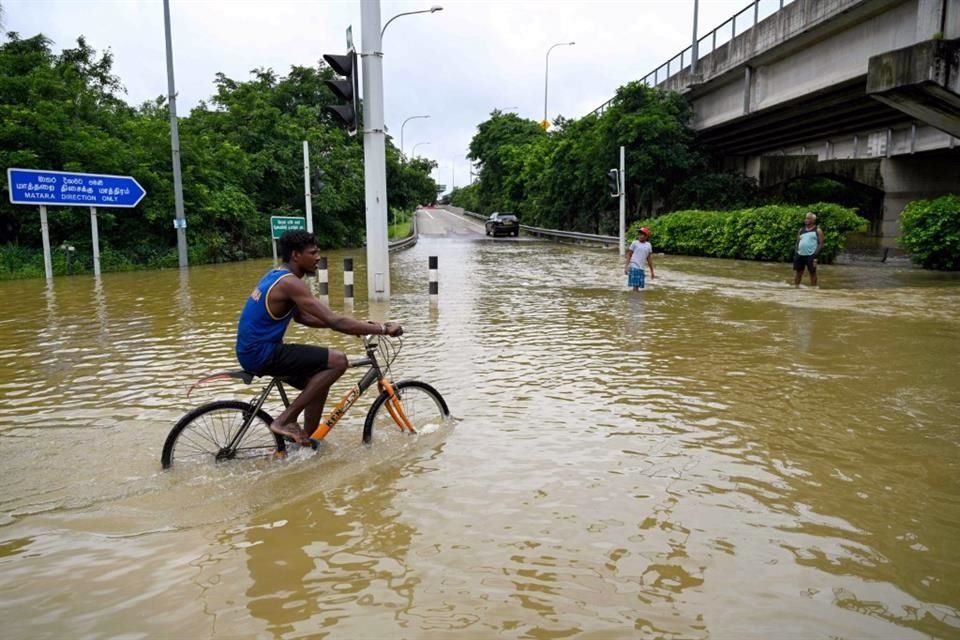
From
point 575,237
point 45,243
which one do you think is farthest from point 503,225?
point 45,243

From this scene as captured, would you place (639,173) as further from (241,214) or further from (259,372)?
(259,372)

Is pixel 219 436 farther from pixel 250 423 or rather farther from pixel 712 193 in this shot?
pixel 712 193

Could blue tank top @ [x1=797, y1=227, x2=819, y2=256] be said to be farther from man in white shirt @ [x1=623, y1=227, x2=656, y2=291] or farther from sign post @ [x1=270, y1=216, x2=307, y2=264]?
sign post @ [x1=270, y1=216, x2=307, y2=264]

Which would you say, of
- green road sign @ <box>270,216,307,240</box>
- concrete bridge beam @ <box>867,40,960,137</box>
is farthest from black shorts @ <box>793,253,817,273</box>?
green road sign @ <box>270,216,307,240</box>

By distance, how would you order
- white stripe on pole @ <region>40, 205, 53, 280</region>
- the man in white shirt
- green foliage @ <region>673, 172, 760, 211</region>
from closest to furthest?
the man in white shirt → white stripe on pole @ <region>40, 205, 53, 280</region> → green foliage @ <region>673, 172, 760, 211</region>

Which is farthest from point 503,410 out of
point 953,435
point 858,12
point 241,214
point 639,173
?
point 639,173

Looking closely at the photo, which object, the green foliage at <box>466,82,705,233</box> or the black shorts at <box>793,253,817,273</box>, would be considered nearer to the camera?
the black shorts at <box>793,253,817,273</box>

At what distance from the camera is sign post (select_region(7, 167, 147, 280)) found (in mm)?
19797

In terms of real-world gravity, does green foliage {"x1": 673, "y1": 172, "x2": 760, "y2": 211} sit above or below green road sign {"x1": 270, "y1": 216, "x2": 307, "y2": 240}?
above

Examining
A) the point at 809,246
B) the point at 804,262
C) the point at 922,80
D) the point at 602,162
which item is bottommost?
the point at 804,262

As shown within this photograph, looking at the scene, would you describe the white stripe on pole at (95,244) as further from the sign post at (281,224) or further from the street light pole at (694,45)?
the street light pole at (694,45)

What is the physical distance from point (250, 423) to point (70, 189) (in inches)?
771

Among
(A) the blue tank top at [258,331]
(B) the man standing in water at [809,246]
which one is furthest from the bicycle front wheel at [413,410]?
(B) the man standing in water at [809,246]

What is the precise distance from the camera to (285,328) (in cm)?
488
